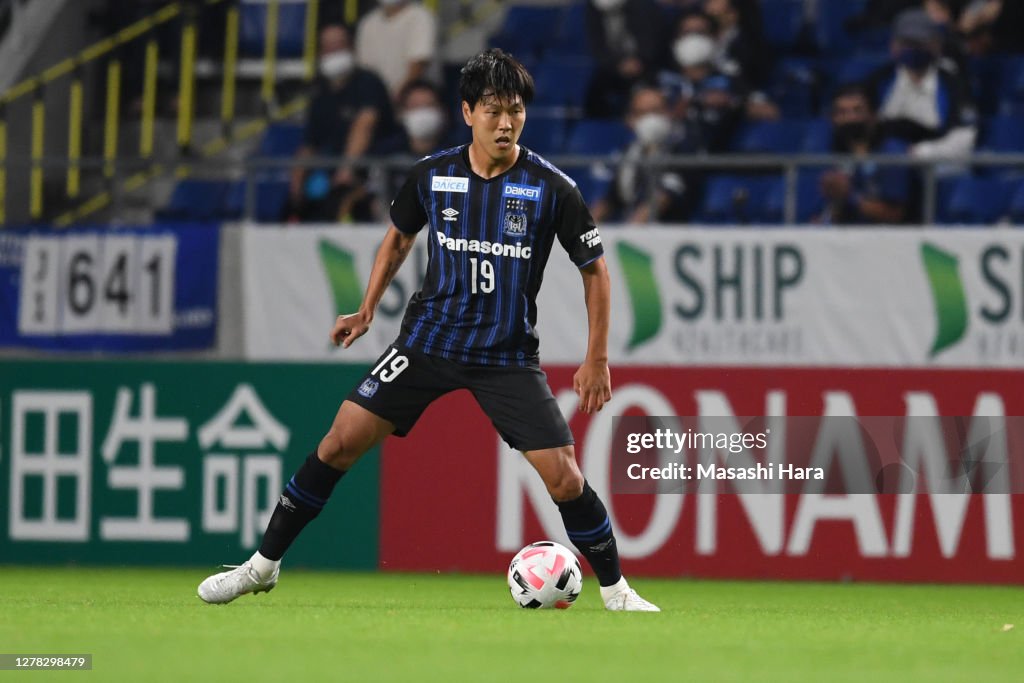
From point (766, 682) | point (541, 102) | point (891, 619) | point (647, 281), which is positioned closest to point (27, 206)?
point (541, 102)

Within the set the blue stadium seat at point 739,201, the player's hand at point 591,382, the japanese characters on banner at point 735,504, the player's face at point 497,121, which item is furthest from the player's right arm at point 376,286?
the blue stadium seat at point 739,201

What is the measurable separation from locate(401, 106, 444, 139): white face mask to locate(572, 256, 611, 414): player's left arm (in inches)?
251

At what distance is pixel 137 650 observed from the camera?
5828mm

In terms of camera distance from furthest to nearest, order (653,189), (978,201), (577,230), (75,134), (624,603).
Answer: (75,134) < (653,189) < (978,201) < (624,603) < (577,230)

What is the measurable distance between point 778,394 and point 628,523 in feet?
3.58

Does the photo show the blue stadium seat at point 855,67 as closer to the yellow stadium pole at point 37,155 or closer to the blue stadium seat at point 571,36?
the blue stadium seat at point 571,36

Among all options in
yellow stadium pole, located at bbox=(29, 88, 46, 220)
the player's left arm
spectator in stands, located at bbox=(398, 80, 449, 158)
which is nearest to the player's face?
the player's left arm

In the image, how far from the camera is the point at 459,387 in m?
7.27

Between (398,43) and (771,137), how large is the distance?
116 inches

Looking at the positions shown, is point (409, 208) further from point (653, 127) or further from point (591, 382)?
point (653, 127)

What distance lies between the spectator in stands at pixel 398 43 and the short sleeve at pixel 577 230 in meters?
7.02

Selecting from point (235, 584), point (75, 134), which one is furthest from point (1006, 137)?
point (235, 584)

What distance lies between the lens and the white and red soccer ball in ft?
24.7

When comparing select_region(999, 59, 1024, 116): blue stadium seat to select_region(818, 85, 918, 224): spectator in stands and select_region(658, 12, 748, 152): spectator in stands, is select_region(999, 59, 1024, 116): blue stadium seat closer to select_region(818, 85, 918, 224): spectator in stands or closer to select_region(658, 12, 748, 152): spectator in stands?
select_region(818, 85, 918, 224): spectator in stands
